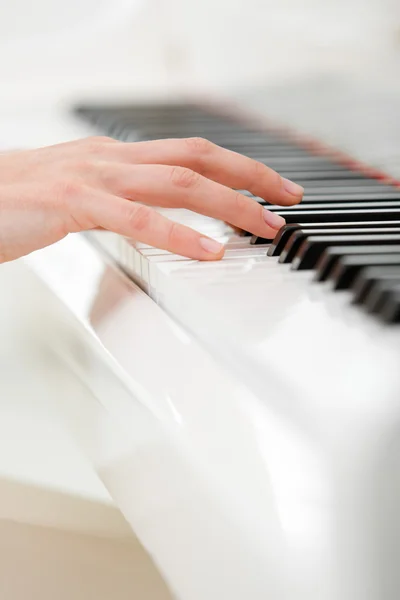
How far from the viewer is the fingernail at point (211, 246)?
2.32 ft

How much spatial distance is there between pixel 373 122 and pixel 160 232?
1.78 ft

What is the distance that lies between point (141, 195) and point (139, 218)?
0.08 meters

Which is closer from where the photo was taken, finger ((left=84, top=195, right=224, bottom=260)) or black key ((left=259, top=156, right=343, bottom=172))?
finger ((left=84, top=195, right=224, bottom=260))

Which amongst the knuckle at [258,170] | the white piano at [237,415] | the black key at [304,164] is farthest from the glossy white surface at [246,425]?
the black key at [304,164]

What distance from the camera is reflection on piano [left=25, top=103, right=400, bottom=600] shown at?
0.43m

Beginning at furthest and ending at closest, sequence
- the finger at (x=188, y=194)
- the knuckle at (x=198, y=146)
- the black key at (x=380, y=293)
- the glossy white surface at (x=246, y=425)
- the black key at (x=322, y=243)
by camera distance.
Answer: the knuckle at (x=198, y=146), the finger at (x=188, y=194), the black key at (x=322, y=243), the black key at (x=380, y=293), the glossy white surface at (x=246, y=425)

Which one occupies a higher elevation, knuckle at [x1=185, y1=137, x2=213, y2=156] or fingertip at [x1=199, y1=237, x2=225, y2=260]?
knuckle at [x1=185, y1=137, x2=213, y2=156]

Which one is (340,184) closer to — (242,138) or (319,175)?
(319,175)

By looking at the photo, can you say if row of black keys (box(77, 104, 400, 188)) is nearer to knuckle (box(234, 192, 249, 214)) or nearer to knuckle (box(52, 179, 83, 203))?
knuckle (box(234, 192, 249, 214))

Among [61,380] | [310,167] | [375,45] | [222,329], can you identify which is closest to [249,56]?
[375,45]

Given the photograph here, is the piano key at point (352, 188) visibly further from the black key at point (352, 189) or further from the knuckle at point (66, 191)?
the knuckle at point (66, 191)

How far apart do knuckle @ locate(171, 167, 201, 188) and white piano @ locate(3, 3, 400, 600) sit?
5cm

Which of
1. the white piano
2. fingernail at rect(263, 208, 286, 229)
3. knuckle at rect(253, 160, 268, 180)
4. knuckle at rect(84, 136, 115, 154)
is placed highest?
knuckle at rect(253, 160, 268, 180)

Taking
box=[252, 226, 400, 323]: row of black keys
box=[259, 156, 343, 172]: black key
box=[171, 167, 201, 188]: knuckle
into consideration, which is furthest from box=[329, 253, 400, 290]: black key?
box=[259, 156, 343, 172]: black key
